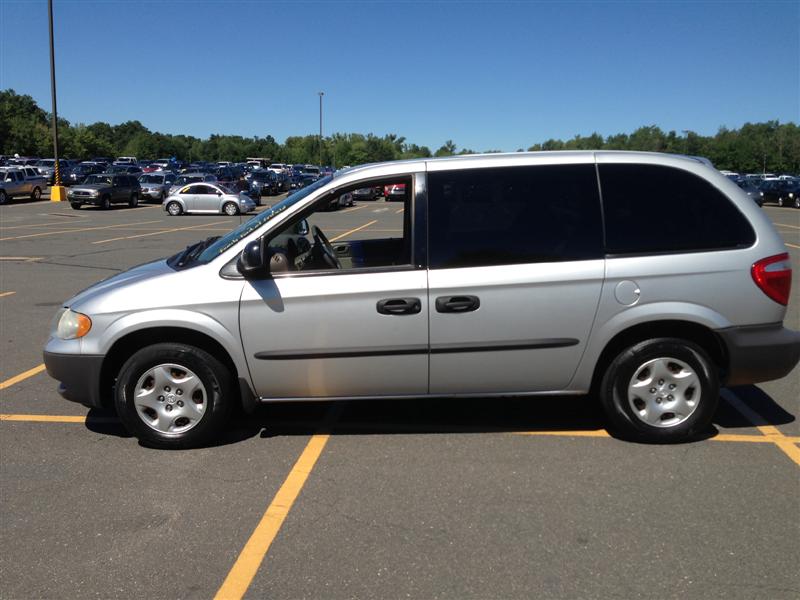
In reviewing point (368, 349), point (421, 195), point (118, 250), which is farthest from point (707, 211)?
point (118, 250)

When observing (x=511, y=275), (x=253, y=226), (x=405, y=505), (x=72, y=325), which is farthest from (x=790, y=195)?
(x=72, y=325)

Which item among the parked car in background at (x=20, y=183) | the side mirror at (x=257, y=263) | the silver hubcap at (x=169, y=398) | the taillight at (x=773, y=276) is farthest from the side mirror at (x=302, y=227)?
the parked car in background at (x=20, y=183)

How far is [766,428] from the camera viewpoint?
463cm

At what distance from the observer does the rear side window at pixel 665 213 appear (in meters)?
4.18

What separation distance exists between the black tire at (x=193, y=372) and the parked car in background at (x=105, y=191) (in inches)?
1208

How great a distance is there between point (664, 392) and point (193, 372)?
2918mm

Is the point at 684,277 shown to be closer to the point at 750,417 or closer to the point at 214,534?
the point at 750,417

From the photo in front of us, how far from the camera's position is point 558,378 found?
4250 mm

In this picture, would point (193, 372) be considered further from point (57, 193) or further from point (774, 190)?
point (774, 190)

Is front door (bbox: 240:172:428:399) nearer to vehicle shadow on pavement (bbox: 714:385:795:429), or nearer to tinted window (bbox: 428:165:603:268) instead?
tinted window (bbox: 428:165:603:268)

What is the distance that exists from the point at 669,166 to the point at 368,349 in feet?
7.26

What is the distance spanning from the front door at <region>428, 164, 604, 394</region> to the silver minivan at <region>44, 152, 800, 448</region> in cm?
1

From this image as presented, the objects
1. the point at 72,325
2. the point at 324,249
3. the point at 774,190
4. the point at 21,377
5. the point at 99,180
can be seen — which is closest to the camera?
the point at 72,325

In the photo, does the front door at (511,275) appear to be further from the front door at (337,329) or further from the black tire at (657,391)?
the black tire at (657,391)
